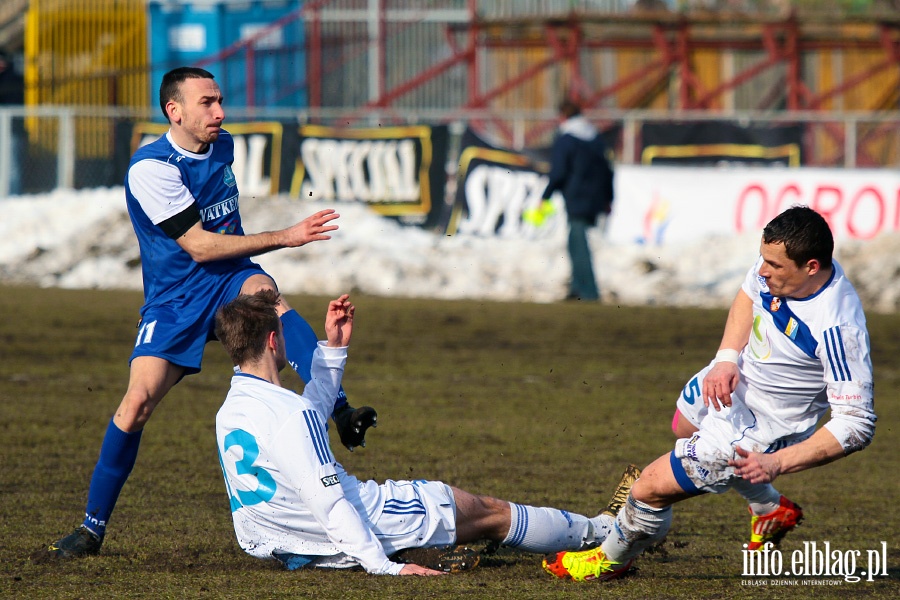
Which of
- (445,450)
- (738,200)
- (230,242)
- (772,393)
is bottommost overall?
(445,450)

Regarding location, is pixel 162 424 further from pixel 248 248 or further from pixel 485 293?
pixel 485 293

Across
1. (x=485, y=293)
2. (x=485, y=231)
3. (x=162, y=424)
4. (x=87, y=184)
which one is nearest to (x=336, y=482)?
(x=162, y=424)

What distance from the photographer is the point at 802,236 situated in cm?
459

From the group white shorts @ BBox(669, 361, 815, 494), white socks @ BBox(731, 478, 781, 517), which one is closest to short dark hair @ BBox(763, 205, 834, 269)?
white shorts @ BBox(669, 361, 815, 494)

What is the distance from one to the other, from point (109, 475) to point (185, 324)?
2.32 feet

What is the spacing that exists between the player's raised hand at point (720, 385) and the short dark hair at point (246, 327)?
5.37 ft

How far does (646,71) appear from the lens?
23875 mm

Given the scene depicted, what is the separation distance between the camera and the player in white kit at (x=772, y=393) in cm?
451

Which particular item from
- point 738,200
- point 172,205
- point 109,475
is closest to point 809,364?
point 172,205

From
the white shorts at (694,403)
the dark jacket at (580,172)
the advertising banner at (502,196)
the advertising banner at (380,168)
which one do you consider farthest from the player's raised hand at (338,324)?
the advertising banner at (380,168)

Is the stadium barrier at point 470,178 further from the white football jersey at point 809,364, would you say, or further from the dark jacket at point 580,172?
the white football jersey at point 809,364

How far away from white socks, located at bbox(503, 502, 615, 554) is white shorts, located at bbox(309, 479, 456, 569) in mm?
307

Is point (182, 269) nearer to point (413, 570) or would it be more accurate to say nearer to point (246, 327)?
point (246, 327)

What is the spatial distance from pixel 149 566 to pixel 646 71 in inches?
792
